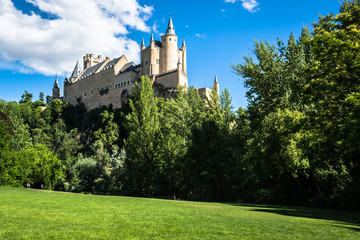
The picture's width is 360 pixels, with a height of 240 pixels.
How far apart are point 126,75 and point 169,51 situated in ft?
41.3

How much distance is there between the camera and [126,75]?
2859 inches

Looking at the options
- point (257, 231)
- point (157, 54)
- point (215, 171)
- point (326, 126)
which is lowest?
point (257, 231)

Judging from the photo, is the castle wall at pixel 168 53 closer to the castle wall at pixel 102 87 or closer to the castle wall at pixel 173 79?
the castle wall at pixel 173 79

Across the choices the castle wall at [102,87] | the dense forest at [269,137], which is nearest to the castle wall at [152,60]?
the castle wall at [102,87]

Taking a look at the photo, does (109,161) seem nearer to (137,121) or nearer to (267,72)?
(137,121)

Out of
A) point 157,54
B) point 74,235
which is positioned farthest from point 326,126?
point 157,54

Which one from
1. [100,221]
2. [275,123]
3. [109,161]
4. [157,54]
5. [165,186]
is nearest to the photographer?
[100,221]

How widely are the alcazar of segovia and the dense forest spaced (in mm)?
24983

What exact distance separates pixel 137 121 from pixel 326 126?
18.9 metres

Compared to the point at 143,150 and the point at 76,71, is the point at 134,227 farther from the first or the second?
the point at 76,71

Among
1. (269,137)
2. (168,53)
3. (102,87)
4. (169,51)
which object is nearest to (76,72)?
(102,87)

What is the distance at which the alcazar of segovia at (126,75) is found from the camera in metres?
63.0

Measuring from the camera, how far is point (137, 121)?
30359 mm

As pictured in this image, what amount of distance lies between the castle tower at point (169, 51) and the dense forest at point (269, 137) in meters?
32.0
